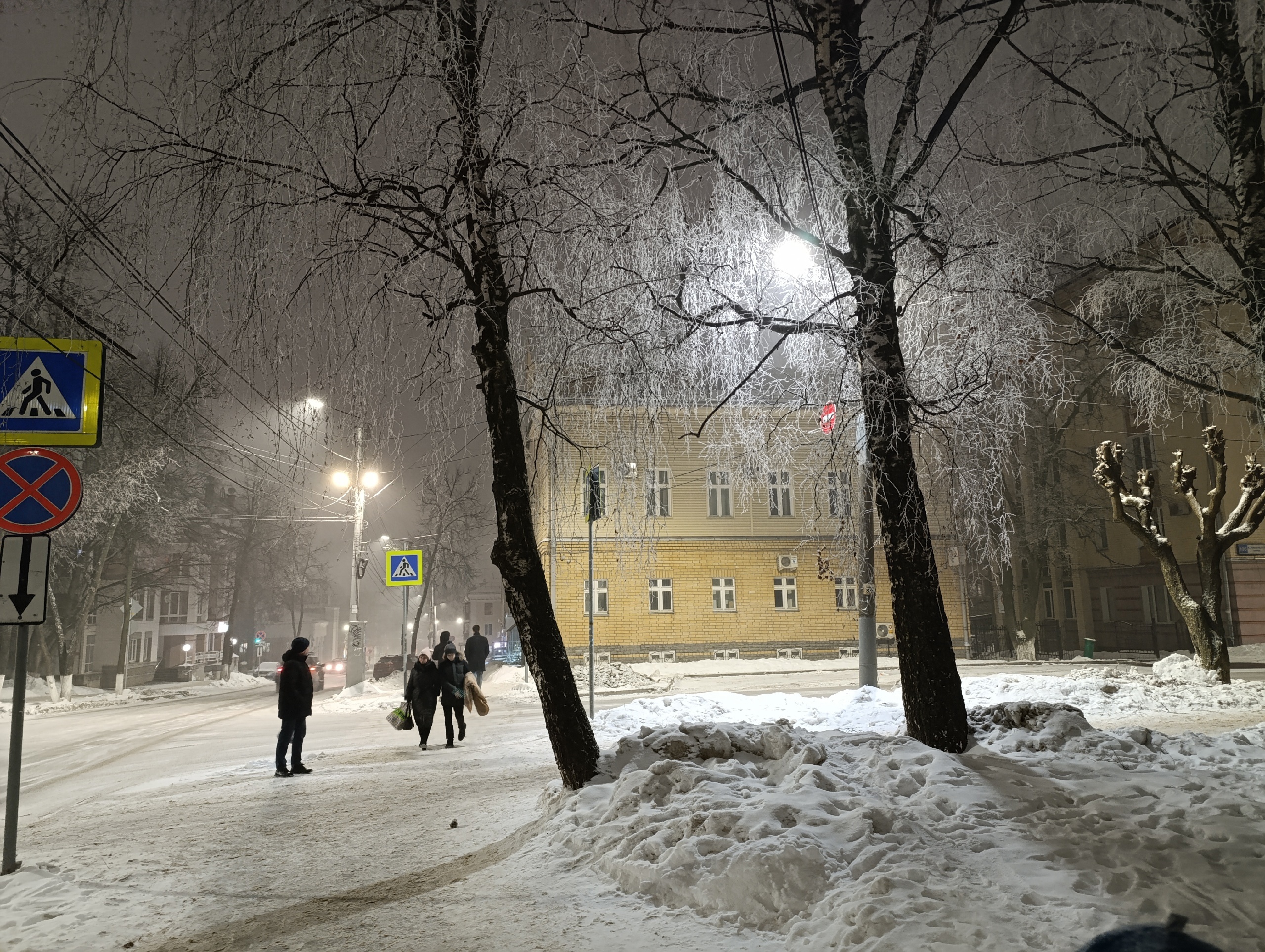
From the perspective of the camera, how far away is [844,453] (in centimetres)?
752

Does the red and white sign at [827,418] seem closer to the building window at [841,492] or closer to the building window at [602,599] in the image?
the building window at [841,492]

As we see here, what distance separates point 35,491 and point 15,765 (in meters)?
1.88

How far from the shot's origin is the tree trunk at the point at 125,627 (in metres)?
28.1

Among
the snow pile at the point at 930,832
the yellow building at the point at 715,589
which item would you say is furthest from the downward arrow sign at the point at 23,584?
the yellow building at the point at 715,589

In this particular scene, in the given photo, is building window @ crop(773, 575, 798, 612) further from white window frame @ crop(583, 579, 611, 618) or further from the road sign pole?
the road sign pole

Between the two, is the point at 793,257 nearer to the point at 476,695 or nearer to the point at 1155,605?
the point at 476,695

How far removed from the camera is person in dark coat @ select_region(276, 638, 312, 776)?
942cm

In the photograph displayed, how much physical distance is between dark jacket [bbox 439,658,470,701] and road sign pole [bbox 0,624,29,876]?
6051 millimetres

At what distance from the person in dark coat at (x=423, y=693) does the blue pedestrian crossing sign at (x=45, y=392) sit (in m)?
5.84

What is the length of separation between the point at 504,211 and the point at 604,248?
0.83 metres

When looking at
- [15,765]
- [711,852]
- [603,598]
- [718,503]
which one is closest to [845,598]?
[718,503]

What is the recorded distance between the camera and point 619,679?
23828 mm

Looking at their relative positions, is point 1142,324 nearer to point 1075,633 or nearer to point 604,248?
point 604,248

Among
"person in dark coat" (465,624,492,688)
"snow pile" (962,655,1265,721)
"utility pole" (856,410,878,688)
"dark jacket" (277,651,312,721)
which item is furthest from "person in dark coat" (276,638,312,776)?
"snow pile" (962,655,1265,721)
